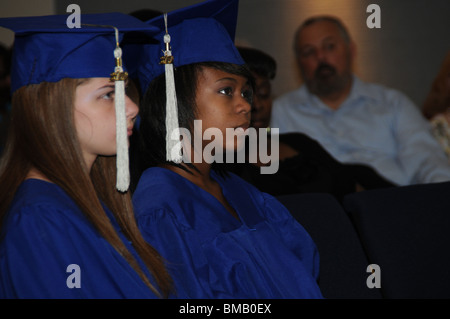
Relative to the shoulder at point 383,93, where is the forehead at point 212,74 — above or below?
below

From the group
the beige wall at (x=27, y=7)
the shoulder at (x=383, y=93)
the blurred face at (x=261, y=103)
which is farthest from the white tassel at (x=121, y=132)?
the shoulder at (x=383, y=93)

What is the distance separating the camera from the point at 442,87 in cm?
316

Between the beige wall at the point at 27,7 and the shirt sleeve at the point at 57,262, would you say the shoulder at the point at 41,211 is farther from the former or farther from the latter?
the beige wall at the point at 27,7

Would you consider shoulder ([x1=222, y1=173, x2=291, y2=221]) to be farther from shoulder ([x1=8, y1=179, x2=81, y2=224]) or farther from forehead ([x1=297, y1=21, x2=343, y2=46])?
forehead ([x1=297, y1=21, x2=343, y2=46])

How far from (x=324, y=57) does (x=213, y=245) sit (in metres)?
2.21

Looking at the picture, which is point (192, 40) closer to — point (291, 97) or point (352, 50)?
point (291, 97)

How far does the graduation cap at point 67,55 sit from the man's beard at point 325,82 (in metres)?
2.12

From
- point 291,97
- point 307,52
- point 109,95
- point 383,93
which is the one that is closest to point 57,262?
point 109,95

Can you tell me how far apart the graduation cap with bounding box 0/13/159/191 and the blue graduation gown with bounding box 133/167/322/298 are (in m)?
0.13

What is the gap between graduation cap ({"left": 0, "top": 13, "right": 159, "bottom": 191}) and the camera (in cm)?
99

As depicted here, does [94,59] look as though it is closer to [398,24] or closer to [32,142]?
[32,142]

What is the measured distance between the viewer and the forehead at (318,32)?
300 centimetres

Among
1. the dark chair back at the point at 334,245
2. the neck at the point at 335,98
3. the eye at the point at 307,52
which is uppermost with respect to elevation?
the eye at the point at 307,52

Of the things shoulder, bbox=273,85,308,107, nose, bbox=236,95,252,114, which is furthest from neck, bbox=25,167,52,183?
shoulder, bbox=273,85,308,107
